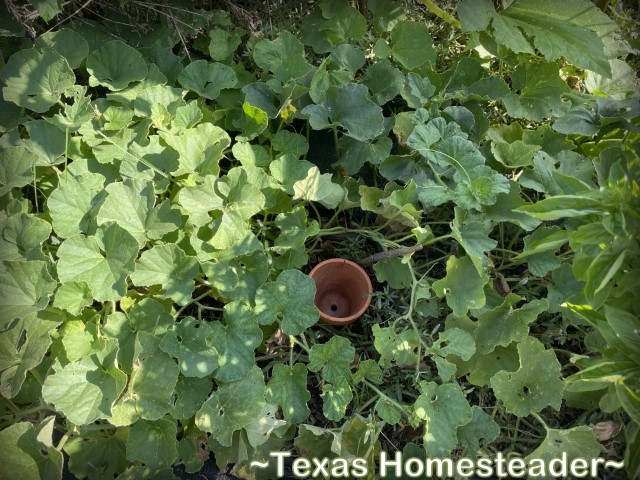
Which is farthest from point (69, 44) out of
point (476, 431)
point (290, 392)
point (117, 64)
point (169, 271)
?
point (476, 431)

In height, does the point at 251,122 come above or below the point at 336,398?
above

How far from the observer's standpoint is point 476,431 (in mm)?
1814

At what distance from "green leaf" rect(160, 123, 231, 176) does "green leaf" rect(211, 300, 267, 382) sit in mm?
484

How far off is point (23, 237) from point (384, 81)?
138 cm

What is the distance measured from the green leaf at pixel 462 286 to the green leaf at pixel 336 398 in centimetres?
42

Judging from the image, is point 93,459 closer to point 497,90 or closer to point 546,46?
point 497,90

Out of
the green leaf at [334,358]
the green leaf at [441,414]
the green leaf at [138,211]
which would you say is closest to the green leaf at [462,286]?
the green leaf at [441,414]

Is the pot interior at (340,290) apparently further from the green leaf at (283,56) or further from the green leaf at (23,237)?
the green leaf at (23,237)

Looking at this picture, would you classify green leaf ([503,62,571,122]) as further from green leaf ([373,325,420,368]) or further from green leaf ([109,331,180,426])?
green leaf ([109,331,180,426])

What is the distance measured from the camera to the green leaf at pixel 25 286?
67.2 inches

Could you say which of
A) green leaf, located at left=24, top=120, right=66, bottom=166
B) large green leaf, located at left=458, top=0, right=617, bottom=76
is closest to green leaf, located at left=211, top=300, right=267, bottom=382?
green leaf, located at left=24, top=120, right=66, bottom=166

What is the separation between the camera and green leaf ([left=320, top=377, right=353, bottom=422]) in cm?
175

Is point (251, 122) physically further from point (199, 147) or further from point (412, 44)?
point (412, 44)

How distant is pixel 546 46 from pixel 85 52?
175 cm
